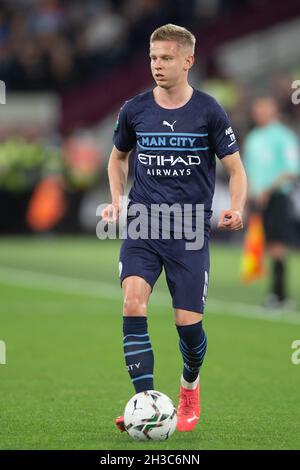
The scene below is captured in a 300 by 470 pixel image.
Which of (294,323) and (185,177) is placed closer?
(185,177)

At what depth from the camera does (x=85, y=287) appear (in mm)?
16203

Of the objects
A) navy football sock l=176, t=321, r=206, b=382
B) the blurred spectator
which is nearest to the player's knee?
navy football sock l=176, t=321, r=206, b=382

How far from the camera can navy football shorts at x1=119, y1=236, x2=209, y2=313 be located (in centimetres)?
696

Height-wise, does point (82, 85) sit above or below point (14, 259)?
above

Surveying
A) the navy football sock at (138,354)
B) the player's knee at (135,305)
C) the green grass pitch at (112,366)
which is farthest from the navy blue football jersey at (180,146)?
the green grass pitch at (112,366)

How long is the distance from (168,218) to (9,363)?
3141 millimetres

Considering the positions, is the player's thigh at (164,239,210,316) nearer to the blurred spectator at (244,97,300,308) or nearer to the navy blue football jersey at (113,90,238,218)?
the navy blue football jersey at (113,90,238,218)

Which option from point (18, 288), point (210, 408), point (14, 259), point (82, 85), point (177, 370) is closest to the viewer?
point (210, 408)

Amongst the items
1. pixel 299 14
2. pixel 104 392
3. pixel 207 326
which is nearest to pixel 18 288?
pixel 207 326

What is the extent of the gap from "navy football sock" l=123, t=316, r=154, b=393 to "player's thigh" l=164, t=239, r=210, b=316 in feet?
0.84

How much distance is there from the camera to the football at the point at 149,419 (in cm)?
663

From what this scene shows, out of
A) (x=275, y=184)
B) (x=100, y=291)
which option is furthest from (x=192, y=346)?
(x=100, y=291)

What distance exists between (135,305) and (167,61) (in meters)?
1.35

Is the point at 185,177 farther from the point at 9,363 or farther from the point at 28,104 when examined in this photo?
the point at 28,104
